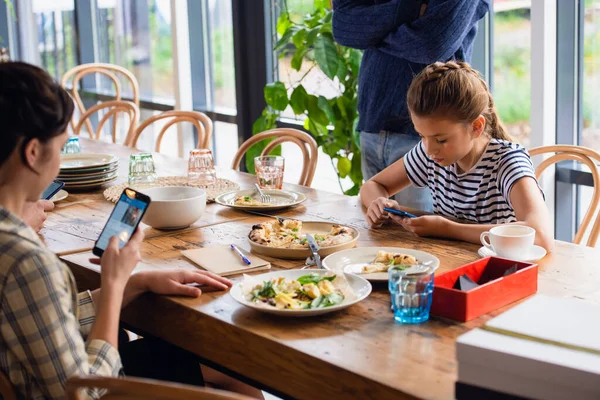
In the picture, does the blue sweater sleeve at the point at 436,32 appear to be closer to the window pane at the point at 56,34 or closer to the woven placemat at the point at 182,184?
the woven placemat at the point at 182,184

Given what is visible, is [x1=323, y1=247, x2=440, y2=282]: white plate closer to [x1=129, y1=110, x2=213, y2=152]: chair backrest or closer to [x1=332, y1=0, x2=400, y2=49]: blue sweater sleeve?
[x1=332, y1=0, x2=400, y2=49]: blue sweater sleeve

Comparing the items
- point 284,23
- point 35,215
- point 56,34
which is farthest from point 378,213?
point 56,34

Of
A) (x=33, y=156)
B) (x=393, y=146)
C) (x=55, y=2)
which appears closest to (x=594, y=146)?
(x=393, y=146)

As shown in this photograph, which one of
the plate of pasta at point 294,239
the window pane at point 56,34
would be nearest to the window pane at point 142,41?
the window pane at point 56,34

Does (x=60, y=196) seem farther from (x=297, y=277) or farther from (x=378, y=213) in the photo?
(x=297, y=277)

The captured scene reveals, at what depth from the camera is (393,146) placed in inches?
110

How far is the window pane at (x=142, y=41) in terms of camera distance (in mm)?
5383

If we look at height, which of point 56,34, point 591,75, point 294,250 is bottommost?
point 294,250

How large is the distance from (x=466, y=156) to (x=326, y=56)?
59.0 inches

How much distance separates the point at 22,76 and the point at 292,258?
753 millimetres

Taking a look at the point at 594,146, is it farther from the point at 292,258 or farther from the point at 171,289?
the point at 171,289

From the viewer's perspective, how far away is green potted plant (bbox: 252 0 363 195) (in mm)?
3555

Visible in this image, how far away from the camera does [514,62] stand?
325 centimetres

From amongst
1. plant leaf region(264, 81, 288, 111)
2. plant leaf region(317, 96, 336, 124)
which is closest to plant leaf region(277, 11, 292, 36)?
plant leaf region(264, 81, 288, 111)
